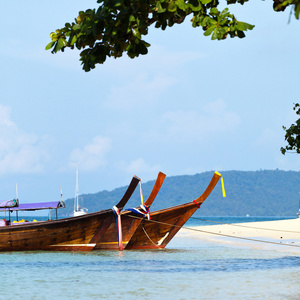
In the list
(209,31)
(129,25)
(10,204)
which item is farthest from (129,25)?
(10,204)

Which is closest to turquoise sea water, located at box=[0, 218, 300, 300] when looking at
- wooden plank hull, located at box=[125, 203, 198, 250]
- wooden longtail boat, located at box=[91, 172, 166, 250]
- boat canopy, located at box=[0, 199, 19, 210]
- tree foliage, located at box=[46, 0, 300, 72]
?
wooden longtail boat, located at box=[91, 172, 166, 250]

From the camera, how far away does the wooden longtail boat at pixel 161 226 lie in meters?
19.4

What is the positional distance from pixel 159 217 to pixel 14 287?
8.08 m

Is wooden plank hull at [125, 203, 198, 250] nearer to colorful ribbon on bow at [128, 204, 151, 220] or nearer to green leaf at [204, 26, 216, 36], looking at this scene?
colorful ribbon on bow at [128, 204, 151, 220]

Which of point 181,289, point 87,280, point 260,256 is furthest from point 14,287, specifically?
point 260,256

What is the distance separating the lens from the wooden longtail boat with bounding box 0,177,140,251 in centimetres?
1884

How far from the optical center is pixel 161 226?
19828 mm

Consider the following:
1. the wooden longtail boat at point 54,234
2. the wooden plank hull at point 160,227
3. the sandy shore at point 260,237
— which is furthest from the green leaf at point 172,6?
the wooden plank hull at point 160,227

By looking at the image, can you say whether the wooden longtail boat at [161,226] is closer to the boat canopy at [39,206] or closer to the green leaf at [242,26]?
the boat canopy at [39,206]

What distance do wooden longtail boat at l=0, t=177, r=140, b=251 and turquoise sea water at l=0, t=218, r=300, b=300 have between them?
0.32m

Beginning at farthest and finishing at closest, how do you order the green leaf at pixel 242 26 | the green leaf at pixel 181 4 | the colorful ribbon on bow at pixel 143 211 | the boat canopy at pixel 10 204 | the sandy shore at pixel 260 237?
the sandy shore at pixel 260 237, the boat canopy at pixel 10 204, the colorful ribbon on bow at pixel 143 211, the green leaf at pixel 242 26, the green leaf at pixel 181 4

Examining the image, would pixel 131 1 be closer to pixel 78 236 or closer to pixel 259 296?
pixel 259 296

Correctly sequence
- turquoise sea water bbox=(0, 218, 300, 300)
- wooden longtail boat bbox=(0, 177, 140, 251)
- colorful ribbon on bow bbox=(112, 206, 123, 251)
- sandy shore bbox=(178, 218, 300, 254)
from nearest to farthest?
turquoise sea water bbox=(0, 218, 300, 300) < colorful ribbon on bow bbox=(112, 206, 123, 251) < wooden longtail boat bbox=(0, 177, 140, 251) < sandy shore bbox=(178, 218, 300, 254)

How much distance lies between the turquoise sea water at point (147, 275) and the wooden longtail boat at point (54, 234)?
32 centimetres
